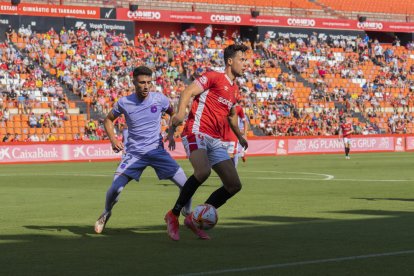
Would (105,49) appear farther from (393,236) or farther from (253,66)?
(393,236)

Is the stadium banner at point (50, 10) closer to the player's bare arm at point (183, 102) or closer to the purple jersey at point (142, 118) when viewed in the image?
the purple jersey at point (142, 118)

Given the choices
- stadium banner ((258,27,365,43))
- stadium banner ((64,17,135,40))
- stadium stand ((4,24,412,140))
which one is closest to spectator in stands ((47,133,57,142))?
stadium stand ((4,24,412,140))

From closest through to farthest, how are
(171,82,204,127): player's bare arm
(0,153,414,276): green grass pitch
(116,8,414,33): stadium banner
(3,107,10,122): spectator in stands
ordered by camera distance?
(0,153,414,276): green grass pitch → (171,82,204,127): player's bare arm → (3,107,10,122): spectator in stands → (116,8,414,33): stadium banner

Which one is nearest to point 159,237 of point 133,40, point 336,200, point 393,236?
point 393,236

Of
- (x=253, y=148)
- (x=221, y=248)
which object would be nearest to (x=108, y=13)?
(x=253, y=148)

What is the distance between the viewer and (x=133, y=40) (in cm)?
5572

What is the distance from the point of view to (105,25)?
5472 cm

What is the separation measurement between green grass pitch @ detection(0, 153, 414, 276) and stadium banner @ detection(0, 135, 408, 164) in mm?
19399

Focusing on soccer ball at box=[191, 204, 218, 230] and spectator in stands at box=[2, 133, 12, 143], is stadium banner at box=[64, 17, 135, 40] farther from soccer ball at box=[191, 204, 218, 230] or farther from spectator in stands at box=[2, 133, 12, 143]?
soccer ball at box=[191, 204, 218, 230]

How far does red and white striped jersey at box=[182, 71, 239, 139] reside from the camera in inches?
461

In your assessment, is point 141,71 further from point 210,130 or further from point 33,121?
point 33,121

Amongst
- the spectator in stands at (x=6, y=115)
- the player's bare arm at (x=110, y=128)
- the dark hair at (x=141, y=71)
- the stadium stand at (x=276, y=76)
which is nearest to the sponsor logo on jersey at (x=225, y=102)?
the dark hair at (x=141, y=71)

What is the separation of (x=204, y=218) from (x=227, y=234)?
76 cm

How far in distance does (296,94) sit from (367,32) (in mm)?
14419
